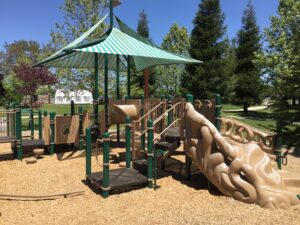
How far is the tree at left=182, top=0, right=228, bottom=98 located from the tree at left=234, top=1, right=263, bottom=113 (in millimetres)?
2951

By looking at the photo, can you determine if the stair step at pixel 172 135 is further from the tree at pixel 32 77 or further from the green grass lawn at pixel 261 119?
the tree at pixel 32 77

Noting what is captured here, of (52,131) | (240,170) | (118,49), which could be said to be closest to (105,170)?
(240,170)

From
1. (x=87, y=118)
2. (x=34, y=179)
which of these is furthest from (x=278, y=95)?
(x=87, y=118)

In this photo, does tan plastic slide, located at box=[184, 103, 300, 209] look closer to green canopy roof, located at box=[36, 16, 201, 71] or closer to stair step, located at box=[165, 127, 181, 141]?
stair step, located at box=[165, 127, 181, 141]

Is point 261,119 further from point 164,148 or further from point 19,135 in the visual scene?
point 19,135

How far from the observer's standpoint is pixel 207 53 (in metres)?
28.2

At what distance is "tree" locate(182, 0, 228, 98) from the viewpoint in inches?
1098

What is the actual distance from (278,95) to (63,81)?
1678cm

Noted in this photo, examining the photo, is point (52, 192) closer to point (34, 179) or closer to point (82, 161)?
point (34, 179)

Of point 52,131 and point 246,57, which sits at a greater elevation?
point 246,57

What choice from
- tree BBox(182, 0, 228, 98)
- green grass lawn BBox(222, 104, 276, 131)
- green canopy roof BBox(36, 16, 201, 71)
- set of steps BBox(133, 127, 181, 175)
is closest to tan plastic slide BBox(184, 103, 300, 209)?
green grass lawn BBox(222, 104, 276, 131)

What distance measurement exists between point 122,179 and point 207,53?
23.8 metres

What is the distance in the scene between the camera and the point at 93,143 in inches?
432

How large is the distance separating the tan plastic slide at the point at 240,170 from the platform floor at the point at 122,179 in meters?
1.22
